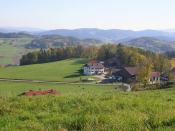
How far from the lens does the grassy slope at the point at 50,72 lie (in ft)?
435

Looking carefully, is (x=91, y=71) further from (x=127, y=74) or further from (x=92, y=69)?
(x=127, y=74)

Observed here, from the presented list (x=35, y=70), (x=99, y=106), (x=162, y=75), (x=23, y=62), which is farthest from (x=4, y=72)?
(x=99, y=106)

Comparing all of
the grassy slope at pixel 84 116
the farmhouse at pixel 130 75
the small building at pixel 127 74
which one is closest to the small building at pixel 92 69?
the farmhouse at pixel 130 75

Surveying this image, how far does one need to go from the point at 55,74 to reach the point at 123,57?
34.9m

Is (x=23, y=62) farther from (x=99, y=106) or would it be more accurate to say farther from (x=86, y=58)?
(x=99, y=106)

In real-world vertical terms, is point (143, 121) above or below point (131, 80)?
above

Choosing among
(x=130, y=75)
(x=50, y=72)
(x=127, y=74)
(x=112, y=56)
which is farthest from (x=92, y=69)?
(x=112, y=56)

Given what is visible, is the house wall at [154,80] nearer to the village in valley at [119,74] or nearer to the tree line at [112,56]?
the village in valley at [119,74]

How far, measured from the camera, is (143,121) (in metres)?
9.72

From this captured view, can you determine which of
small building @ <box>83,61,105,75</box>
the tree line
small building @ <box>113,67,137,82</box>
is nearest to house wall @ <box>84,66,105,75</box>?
small building @ <box>83,61,105,75</box>

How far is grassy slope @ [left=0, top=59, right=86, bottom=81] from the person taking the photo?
133m

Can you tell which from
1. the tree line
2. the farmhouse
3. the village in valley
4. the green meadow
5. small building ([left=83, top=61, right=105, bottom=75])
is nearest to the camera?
the green meadow

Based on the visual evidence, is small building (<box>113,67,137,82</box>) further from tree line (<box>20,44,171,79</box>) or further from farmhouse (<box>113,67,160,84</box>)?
tree line (<box>20,44,171,79</box>)

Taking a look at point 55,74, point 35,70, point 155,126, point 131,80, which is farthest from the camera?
point 35,70
